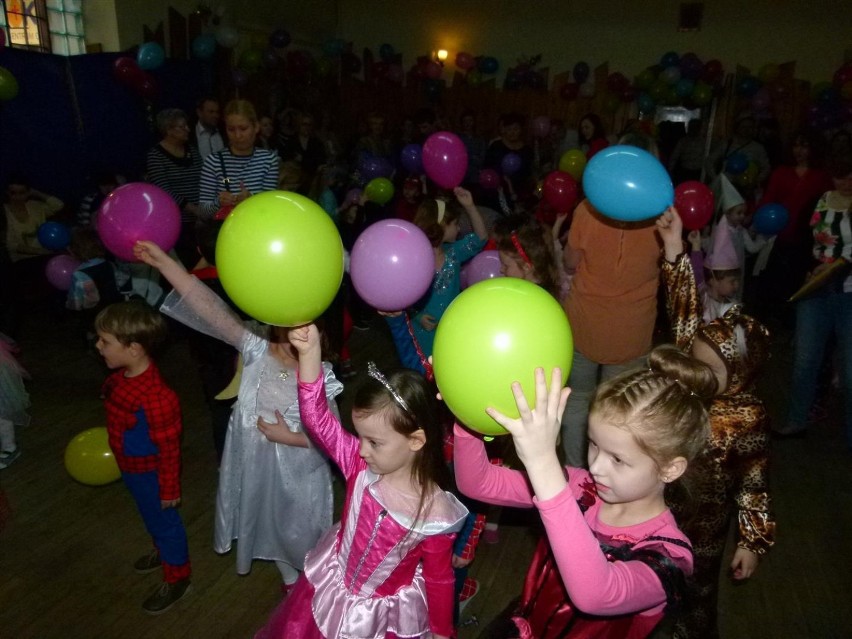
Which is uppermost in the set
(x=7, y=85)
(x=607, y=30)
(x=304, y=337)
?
(x=607, y=30)

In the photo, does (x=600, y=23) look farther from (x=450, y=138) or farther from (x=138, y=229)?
(x=138, y=229)

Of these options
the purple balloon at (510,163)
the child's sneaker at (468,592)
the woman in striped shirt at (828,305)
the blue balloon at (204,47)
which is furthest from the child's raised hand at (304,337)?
the blue balloon at (204,47)

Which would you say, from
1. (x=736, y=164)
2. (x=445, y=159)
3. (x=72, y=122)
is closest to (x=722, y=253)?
(x=445, y=159)

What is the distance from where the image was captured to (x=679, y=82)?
798 centimetres

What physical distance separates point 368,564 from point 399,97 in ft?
30.0

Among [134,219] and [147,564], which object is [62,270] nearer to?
[147,564]

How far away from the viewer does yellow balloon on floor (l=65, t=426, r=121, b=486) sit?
273cm

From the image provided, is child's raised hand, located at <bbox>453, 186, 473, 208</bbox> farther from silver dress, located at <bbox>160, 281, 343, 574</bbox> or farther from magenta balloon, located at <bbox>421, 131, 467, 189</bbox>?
silver dress, located at <bbox>160, 281, 343, 574</bbox>

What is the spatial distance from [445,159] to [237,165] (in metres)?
1.06

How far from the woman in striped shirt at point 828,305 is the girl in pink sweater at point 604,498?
2410 mm

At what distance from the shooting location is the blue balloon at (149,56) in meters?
5.54

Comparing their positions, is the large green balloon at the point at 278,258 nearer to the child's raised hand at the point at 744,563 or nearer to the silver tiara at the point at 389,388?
the silver tiara at the point at 389,388

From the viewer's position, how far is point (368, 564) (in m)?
1.42

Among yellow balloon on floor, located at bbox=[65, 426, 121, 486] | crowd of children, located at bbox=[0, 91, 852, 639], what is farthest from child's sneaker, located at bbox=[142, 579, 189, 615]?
yellow balloon on floor, located at bbox=[65, 426, 121, 486]
